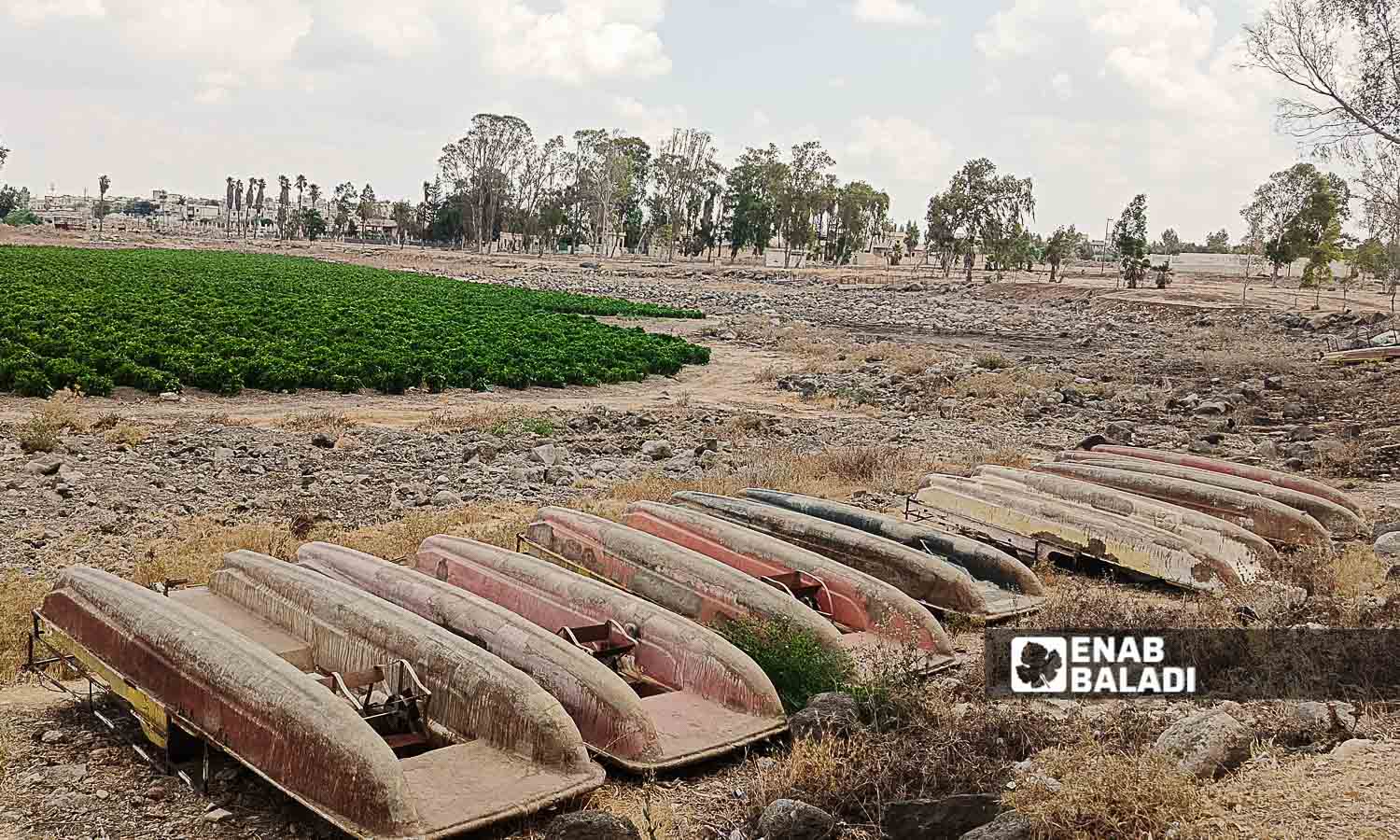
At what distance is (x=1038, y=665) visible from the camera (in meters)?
6.41

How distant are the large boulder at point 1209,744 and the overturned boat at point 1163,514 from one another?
11.5 ft

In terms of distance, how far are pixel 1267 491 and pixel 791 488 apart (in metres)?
4.49

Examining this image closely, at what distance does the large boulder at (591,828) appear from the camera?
165 inches

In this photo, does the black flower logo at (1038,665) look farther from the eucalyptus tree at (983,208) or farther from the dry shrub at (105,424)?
the eucalyptus tree at (983,208)

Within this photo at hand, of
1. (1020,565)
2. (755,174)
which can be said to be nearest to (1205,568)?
(1020,565)

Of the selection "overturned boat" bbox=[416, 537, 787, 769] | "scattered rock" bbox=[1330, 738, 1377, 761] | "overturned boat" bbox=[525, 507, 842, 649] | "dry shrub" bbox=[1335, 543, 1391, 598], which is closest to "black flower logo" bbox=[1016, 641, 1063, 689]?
"overturned boat" bbox=[525, 507, 842, 649]

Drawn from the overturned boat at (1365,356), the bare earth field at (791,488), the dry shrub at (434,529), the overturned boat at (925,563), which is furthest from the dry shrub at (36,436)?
the overturned boat at (1365,356)

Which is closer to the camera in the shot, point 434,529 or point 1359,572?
point 1359,572

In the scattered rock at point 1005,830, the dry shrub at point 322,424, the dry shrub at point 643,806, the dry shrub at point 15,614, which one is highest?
the scattered rock at point 1005,830

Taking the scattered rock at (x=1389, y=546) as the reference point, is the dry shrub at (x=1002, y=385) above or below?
above

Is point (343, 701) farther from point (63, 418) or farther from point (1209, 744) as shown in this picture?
point (63, 418)

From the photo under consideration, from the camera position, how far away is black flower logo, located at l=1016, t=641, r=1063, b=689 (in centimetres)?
624

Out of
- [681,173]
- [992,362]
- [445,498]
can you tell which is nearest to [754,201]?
[681,173]

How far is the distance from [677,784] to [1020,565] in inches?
149
